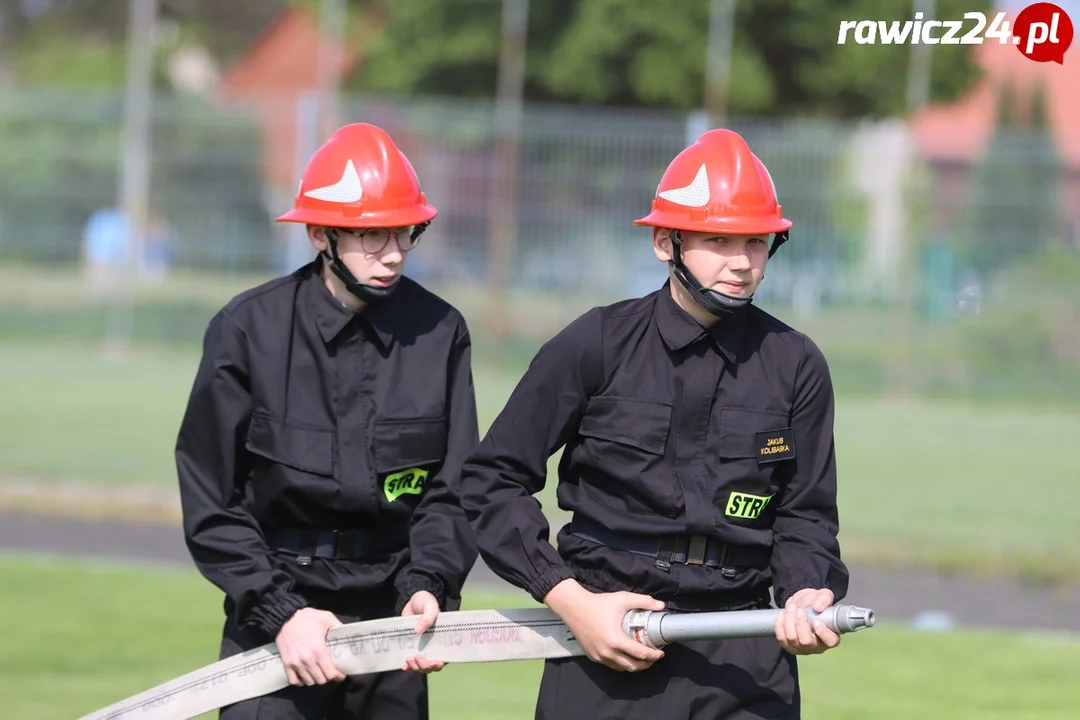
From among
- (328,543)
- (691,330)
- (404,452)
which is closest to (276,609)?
(328,543)

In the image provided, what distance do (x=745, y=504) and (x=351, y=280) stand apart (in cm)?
123

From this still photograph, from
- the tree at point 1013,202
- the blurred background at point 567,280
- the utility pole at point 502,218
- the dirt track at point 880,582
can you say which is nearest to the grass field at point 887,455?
the blurred background at point 567,280

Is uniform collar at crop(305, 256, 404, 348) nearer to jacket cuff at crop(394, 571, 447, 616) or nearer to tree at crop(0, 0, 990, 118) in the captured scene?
jacket cuff at crop(394, 571, 447, 616)

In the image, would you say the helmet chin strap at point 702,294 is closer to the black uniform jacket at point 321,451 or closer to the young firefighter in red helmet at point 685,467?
the young firefighter in red helmet at point 685,467

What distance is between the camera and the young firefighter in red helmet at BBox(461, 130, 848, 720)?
3703 millimetres

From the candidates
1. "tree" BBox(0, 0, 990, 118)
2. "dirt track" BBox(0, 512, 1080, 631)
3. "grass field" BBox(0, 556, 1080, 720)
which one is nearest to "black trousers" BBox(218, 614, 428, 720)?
"grass field" BBox(0, 556, 1080, 720)

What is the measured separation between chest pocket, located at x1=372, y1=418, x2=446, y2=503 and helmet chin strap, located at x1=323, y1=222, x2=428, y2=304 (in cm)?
32

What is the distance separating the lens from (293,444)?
423 cm

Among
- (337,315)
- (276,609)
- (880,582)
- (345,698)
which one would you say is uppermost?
(337,315)

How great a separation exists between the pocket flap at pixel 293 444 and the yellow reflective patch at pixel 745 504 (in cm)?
106

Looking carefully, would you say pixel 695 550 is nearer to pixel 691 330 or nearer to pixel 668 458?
pixel 668 458

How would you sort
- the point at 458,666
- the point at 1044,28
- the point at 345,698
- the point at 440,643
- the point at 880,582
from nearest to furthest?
1. the point at 440,643
2. the point at 345,698
3. the point at 458,666
4. the point at 880,582
5. the point at 1044,28

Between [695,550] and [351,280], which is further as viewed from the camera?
[351,280]

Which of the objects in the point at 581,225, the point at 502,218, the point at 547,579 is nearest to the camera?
the point at 547,579
